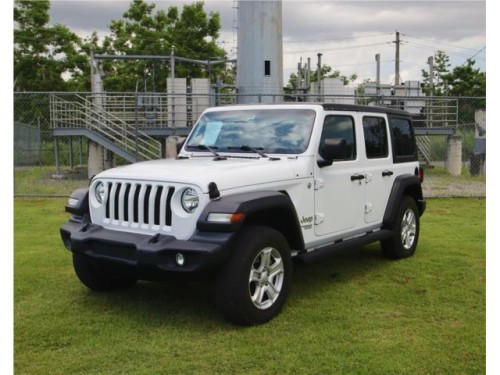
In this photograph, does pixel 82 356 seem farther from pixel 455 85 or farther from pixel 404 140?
pixel 455 85

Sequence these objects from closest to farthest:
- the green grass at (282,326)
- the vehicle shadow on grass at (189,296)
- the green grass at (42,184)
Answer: the green grass at (282,326), the vehicle shadow on grass at (189,296), the green grass at (42,184)

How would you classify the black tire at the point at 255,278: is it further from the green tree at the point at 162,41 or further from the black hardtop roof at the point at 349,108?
the green tree at the point at 162,41

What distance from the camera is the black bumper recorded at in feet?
14.1

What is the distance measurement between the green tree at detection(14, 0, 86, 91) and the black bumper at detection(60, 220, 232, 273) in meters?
33.0

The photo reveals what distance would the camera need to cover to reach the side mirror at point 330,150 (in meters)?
5.35

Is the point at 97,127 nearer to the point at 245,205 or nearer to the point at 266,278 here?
the point at 266,278

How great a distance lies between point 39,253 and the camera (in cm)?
756

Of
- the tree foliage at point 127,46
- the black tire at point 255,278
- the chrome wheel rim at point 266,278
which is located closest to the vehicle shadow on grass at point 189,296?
the black tire at point 255,278

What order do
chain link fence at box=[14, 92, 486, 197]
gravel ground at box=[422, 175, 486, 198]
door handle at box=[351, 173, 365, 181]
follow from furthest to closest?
1. chain link fence at box=[14, 92, 486, 197]
2. gravel ground at box=[422, 175, 486, 198]
3. door handle at box=[351, 173, 365, 181]

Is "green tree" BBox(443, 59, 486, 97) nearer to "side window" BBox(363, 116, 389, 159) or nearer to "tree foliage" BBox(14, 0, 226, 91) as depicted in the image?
"tree foliage" BBox(14, 0, 226, 91)

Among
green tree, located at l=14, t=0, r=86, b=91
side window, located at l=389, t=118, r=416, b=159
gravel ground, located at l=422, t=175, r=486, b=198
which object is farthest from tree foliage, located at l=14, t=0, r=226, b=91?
side window, located at l=389, t=118, r=416, b=159

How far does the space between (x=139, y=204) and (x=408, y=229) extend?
414 centimetres

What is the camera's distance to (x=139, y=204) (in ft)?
15.5

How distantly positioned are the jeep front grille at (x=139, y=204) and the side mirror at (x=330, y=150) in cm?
166
